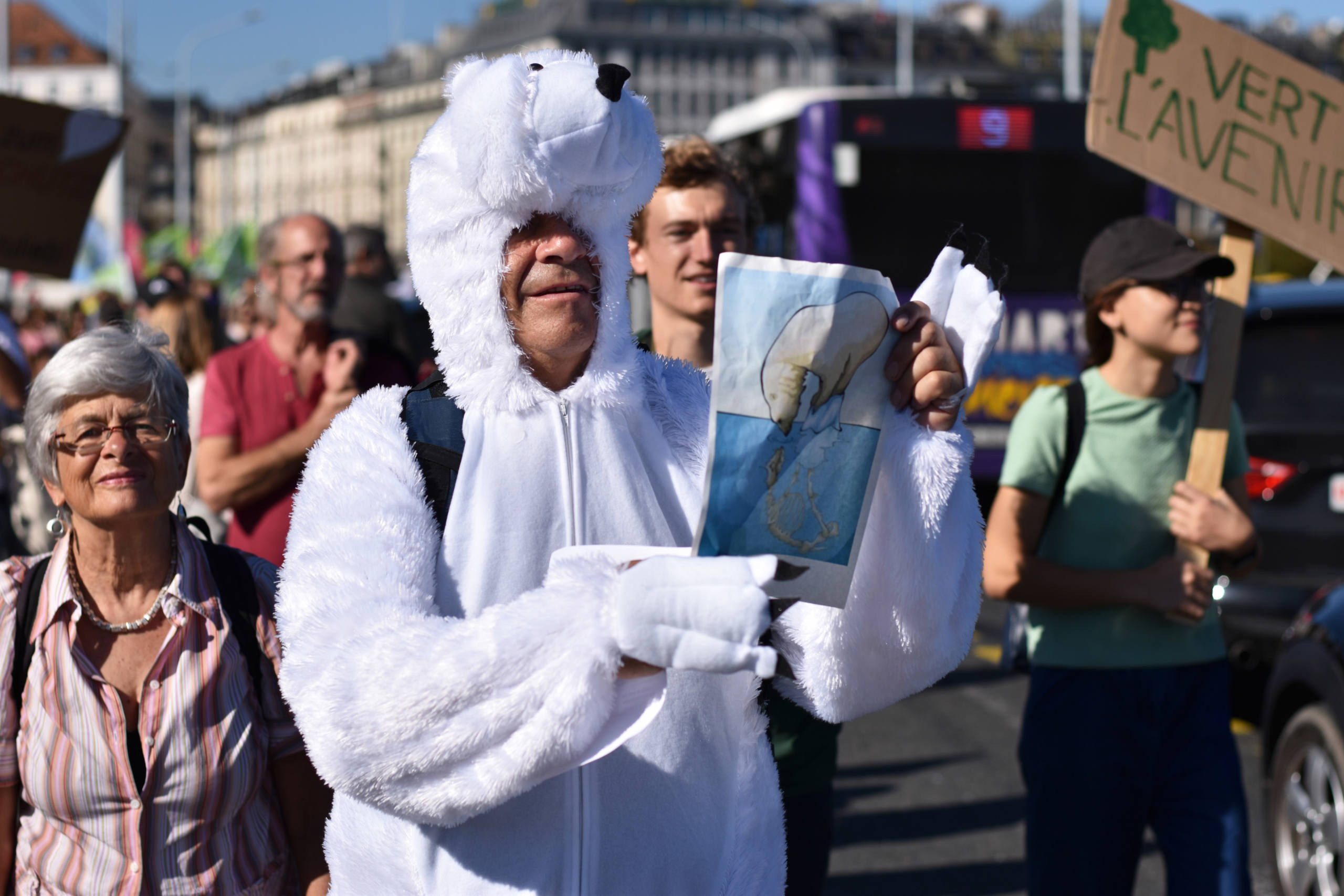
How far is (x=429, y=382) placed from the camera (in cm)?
213

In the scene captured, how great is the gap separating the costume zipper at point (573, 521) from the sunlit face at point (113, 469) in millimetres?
991

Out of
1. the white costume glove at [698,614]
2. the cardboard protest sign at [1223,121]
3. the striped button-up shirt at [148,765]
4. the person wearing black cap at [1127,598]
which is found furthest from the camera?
the cardboard protest sign at [1223,121]

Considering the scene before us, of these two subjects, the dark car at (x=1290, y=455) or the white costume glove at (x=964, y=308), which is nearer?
the white costume glove at (x=964, y=308)

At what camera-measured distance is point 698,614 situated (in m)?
1.67

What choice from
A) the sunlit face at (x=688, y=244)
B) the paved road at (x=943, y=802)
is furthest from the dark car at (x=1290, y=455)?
the sunlit face at (x=688, y=244)

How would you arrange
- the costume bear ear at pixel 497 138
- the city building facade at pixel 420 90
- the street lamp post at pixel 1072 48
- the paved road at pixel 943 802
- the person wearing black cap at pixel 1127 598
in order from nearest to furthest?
the costume bear ear at pixel 497 138
the person wearing black cap at pixel 1127 598
the paved road at pixel 943 802
the street lamp post at pixel 1072 48
the city building facade at pixel 420 90

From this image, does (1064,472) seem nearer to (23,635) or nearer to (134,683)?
(134,683)

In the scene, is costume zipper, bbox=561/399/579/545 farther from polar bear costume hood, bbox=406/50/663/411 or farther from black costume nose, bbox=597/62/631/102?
black costume nose, bbox=597/62/631/102

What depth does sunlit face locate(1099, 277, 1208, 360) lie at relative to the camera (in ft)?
11.6

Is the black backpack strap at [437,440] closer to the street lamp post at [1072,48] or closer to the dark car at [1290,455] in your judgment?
the dark car at [1290,455]

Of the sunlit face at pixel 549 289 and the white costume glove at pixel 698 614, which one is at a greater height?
the sunlit face at pixel 549 289

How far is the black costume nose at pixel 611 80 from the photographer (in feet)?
6.47

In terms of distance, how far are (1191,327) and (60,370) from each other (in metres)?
2.37

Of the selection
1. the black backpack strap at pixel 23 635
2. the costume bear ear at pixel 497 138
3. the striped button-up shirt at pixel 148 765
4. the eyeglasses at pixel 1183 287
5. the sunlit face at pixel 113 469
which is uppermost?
the costume bear ear at pixel 497 138
